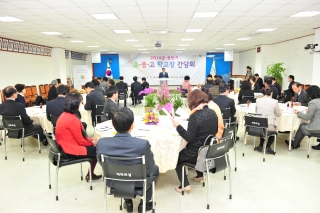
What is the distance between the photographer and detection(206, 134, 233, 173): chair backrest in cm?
261

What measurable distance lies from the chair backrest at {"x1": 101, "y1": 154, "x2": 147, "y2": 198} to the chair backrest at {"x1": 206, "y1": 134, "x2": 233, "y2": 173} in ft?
2.89

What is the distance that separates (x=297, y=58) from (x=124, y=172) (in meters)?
10.5

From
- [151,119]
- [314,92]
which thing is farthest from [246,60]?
[151,119]

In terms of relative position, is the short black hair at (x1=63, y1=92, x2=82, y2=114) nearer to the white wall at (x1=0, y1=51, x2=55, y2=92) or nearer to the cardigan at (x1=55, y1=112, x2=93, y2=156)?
the cardigan at (x1=55, y1=112, x2=93, y2=156)

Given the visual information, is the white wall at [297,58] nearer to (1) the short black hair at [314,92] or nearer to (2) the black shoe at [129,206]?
(1) the short black hair at [314,92]

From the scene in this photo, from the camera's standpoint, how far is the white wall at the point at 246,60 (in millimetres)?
14992

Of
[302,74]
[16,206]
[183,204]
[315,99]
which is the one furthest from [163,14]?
[302,74]

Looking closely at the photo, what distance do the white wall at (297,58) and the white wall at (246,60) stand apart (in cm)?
290

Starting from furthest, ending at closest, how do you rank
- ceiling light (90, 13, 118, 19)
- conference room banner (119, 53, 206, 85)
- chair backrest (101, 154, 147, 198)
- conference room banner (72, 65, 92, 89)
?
conference room banner (119, 53, 206, 85)
conference room banner (72, 65, 92, 89)
ceiling light (90, 13, 118, 19)
chair backrest (101, 154, 147, 198)

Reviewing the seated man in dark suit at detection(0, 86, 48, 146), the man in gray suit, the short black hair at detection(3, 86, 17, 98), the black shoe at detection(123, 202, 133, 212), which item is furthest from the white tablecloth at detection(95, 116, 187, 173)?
the man in gray suit

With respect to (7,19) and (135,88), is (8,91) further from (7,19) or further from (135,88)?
(135,88)

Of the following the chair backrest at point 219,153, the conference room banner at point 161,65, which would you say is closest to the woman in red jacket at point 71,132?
Result: the chair backrest at point 219,153

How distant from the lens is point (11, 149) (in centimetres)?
492

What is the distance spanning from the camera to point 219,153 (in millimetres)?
2721
